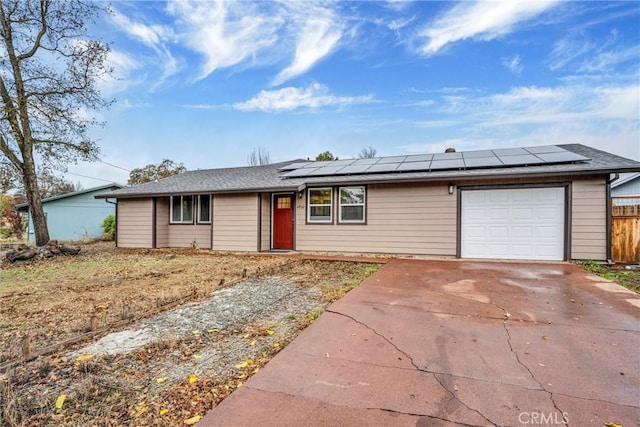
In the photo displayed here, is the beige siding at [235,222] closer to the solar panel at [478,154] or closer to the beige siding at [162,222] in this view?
the beige siding at [162,222]

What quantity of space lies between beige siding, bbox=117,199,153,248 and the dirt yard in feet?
17.1

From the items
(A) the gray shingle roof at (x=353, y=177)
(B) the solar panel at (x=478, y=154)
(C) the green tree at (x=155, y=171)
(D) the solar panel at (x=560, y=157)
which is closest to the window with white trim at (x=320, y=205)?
(A) the gray shingle roof at (x=353, y=177)

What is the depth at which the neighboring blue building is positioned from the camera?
56.8 ft

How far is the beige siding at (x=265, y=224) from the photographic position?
1057cm

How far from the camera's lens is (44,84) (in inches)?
435

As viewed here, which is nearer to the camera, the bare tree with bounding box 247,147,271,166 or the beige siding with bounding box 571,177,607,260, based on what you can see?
the beige siding with bounding box 571,177,607,260

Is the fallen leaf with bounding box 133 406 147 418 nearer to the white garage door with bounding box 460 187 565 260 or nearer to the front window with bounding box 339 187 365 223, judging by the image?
the front window with bounding box 339 187 365 223

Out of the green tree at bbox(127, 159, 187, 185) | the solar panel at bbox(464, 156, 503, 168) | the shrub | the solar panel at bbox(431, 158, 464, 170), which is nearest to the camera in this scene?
the solar panel at bbox(464, 156, 503, 168)

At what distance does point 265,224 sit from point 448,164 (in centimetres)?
623

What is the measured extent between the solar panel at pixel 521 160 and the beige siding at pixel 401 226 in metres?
1.91

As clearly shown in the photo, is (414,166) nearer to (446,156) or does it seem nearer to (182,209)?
(446,156)

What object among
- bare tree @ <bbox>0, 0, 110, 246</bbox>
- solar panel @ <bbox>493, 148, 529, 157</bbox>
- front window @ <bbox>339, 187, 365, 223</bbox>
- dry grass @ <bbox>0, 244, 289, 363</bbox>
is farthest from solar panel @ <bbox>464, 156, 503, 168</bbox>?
bare tree @ <bbox>0, 0, 110, 246</bbox>

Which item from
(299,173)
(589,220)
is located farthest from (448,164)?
(299,173)

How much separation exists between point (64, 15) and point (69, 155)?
499 centimetres
